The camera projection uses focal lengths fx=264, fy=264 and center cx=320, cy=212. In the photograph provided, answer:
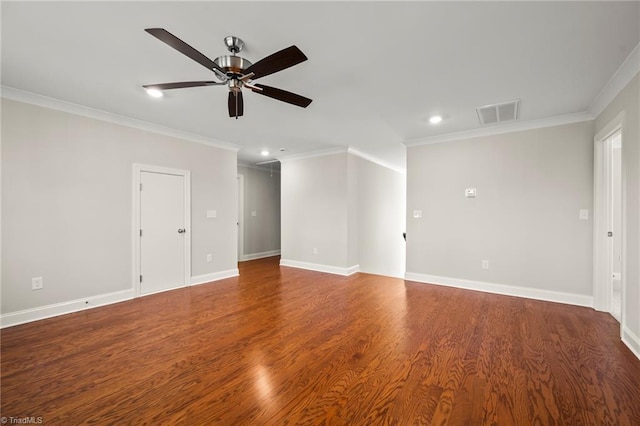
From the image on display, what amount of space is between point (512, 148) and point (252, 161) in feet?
17.5

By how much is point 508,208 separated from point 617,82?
5.98 ft

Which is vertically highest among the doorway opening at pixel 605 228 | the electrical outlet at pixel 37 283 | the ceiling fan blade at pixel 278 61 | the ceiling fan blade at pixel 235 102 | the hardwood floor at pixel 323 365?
the ceiling fan blade at pixel 278 61

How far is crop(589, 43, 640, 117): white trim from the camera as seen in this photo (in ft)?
7.29

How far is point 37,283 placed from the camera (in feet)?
9.90

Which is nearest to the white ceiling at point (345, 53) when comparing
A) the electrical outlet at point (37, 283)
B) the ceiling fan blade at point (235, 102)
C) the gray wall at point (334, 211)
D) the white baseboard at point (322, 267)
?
the ceiling fan blade at point (235, 102)

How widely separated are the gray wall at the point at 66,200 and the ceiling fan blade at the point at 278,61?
2792mm

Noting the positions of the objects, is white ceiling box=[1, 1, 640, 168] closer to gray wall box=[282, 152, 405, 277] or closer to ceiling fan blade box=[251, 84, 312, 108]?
ceiling fan blade box=[251, 84, 312, 108]

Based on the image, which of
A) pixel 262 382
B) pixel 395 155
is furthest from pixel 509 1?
pixel 395 155

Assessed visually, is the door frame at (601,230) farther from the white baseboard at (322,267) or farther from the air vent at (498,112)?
the white baseboard at (322,267)

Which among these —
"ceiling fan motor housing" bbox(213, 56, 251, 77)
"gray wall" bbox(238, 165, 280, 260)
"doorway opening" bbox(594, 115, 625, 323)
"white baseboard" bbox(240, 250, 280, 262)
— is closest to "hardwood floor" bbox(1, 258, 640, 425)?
"doorway opening" bbox(594, 115, 625, 323)

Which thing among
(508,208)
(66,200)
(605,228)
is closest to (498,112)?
(508,208)

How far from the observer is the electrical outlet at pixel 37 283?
2.99m

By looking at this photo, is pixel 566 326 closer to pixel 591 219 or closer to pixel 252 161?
pixel 591 219

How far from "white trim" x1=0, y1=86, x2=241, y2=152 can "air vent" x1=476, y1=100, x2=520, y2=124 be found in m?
4.21
